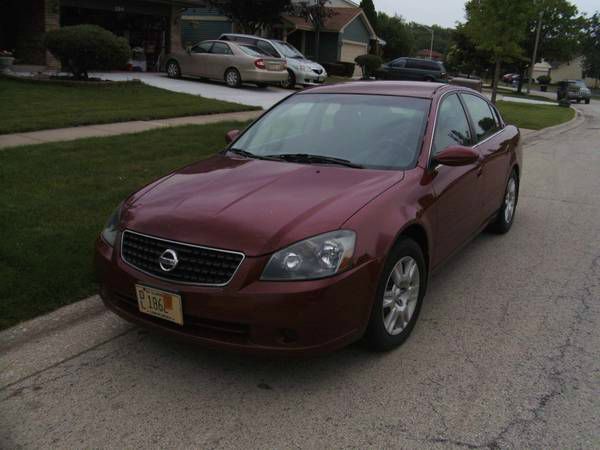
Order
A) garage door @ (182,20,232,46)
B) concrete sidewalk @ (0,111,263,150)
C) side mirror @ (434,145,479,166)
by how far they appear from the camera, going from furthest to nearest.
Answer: garage door @ (182,20,232,46)
concrete sidewalk @ (0,111,263,150)
side mirror @ (434,145,479,166)

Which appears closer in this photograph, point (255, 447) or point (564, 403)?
point (255, 447)

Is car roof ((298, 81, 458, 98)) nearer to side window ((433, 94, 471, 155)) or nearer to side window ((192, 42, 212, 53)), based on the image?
side window ((433, 94, 471, 155))

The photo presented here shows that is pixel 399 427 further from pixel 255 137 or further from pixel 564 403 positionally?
pixel 255 137

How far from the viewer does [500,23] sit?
21.7 m

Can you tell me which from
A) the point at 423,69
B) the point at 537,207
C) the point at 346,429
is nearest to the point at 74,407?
the point at 346,429

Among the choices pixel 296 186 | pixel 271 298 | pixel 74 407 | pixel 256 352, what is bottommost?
pixel 74 407

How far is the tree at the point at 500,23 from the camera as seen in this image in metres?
21.3

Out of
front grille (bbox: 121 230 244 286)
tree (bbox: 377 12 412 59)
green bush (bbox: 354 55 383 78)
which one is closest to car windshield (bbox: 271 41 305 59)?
green bush (bbox: 354 55 383 78)

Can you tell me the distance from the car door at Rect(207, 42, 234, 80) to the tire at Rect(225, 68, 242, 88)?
16cm

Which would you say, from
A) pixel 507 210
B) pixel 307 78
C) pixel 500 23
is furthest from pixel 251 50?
pixel 507 210

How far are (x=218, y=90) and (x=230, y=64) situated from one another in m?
1.55

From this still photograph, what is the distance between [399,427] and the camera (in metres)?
2.93

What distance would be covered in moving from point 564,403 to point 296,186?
1894 millimetres

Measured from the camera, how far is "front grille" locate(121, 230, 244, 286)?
305cm
